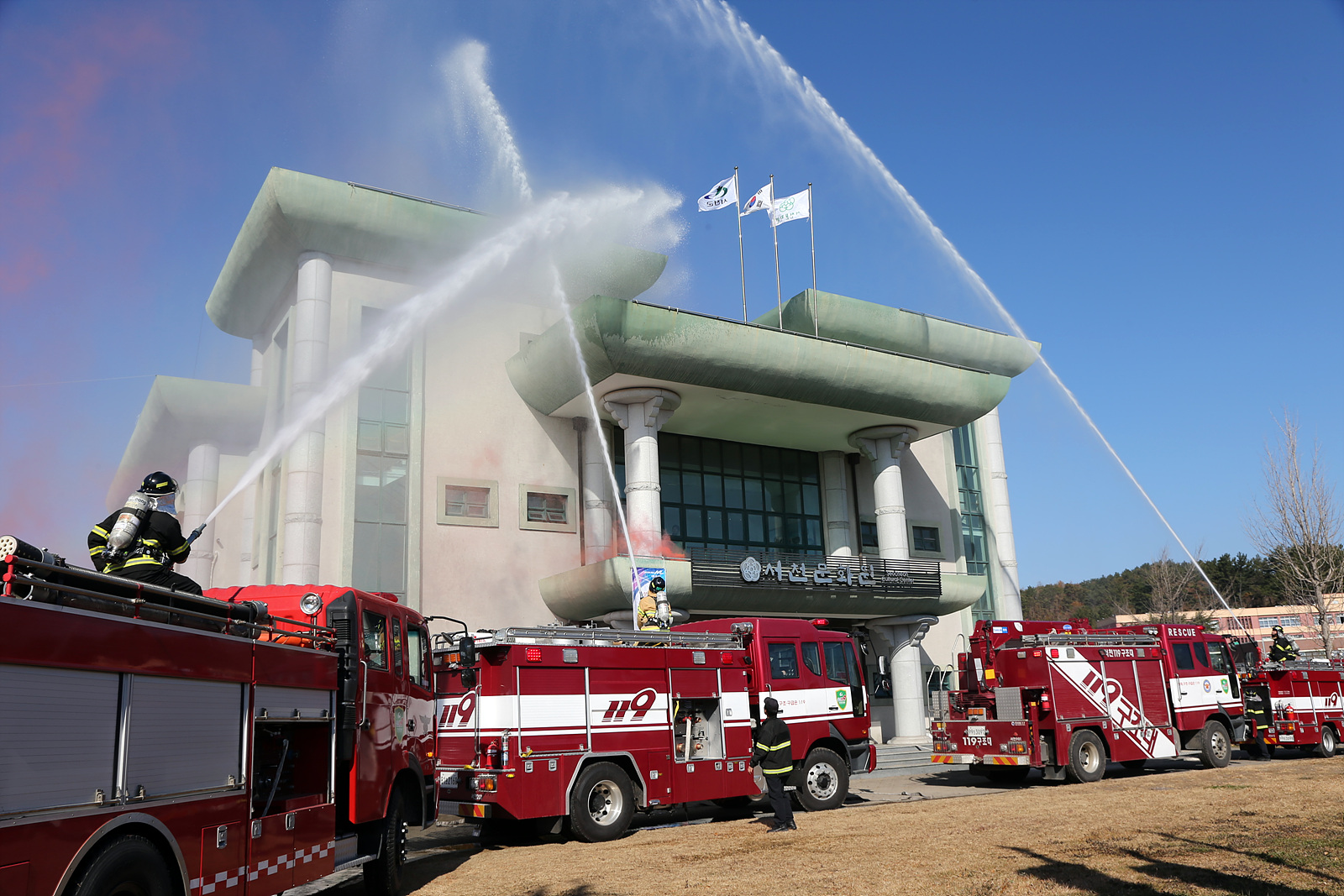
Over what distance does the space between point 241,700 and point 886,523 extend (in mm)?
31808

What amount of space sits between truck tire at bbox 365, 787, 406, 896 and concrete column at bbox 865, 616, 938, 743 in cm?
2841

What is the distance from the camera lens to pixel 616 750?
46.6 feet

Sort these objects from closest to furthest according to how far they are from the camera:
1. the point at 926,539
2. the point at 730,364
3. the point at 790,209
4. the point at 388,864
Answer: the point at 388,864 < the point at 730,364 < the point at 790,209 < the point at 926,539

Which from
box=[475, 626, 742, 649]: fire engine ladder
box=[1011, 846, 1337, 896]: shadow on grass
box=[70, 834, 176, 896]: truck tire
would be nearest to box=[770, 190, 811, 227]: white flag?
box=[475, 626, 742, 649]: fire engine ladder

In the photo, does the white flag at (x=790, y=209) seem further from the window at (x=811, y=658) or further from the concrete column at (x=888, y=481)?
Result: the window at (x=811, y=658)

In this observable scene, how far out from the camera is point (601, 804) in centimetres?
1415

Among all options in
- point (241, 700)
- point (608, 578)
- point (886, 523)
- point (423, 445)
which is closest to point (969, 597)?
→ point (886, 523)

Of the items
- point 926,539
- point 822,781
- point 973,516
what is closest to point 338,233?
point 822,781

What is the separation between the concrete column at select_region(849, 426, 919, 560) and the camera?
121 feet

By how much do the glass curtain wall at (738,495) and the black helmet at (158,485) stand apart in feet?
86.9

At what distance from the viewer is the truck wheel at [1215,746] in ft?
68.6

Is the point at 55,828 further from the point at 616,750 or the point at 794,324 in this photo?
the point at 794,324

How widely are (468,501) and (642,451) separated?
6.08m

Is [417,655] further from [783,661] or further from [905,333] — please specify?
[905,333]
